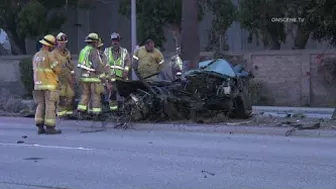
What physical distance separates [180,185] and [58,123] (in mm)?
7264

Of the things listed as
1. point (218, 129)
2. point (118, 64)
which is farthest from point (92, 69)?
point (218, 129)

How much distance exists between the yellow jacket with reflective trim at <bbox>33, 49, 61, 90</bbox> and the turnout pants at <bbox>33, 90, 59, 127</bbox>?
137 mm

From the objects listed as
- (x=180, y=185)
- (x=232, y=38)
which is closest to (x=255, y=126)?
(x=180, y=185)

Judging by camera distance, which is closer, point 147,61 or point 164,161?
point 164,161

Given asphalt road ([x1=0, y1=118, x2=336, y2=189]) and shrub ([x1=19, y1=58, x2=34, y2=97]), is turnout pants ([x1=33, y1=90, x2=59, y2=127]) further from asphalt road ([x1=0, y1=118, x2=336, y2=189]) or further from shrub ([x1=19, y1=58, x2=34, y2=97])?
shrub ([x1=19, y1=58, x2=34, y2=97])

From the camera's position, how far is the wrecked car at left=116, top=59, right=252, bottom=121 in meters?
13.0

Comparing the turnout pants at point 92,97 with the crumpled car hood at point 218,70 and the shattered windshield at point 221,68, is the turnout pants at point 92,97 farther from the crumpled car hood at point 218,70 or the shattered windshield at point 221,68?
the shattered windshield at point 221,68

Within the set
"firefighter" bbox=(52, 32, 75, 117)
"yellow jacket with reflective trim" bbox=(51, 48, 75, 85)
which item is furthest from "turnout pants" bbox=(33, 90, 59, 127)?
"firefighter" bbox=(52, 32, 75, 117)

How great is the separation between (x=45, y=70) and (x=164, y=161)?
A: 416 centimetres

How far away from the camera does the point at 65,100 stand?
13758mm

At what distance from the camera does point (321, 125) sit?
Result: 1227 cm

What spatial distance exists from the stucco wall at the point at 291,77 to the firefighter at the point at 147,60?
987 centimetres

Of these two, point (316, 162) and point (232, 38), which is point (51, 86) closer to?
point (316, 162)

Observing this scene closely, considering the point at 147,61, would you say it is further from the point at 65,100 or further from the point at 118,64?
the point at 65,100
